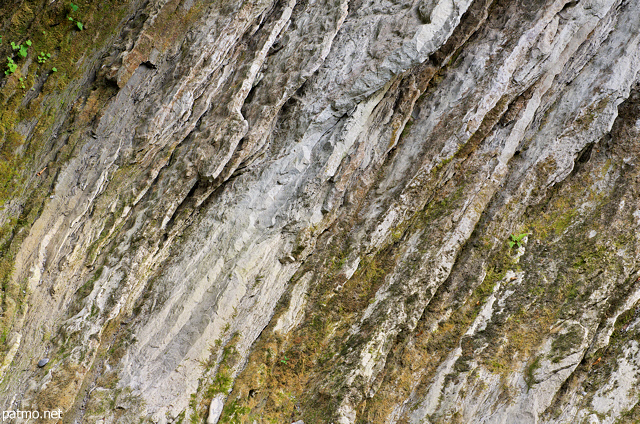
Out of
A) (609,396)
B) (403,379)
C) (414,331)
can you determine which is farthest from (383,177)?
(609,396)

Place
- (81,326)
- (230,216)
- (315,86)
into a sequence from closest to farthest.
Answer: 1. (81,326)
2. (230,216)
3. (315,86)

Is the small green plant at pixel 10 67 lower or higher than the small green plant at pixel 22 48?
lower

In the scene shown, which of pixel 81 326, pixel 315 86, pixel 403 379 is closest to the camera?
pixel 81 326

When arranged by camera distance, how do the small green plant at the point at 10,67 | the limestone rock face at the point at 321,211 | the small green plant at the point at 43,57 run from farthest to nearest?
the small green plant at the point at 43,57, the small green plant at the point at 10,67, the limestone rock face at the point at 321,211

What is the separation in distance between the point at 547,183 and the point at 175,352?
790cm

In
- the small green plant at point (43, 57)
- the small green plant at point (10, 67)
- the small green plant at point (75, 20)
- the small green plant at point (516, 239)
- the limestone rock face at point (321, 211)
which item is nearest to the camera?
the limestone rock face at point (321, 211)

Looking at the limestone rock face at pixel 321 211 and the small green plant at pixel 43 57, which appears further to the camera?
the small green plant at pixel 43 57

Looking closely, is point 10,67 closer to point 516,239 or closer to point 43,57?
point 43,57

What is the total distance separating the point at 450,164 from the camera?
26.6 ft

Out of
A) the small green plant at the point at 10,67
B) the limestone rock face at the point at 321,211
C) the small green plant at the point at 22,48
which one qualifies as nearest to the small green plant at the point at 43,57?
the limestone rock face at the point at 321,211

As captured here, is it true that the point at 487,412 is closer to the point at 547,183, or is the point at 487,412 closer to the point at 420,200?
the point at 420,200

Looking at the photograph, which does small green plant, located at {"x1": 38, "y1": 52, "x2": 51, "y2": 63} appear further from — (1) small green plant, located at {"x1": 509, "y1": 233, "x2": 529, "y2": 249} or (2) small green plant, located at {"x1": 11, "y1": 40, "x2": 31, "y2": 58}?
(1) small green plant, located at {"x1": 509, "y1": 233, "x2": 529, "y2": 249}

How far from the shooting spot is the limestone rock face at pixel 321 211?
Result: 260 inches

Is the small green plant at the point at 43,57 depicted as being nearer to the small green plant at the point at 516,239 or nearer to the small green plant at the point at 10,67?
the small green plant at the point at 10,67
